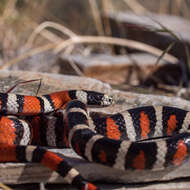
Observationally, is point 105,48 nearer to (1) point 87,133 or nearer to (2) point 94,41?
(2) point 94,41

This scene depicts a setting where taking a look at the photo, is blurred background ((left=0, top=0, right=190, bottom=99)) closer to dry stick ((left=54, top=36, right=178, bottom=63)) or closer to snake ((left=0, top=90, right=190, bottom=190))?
dry stick ((left=54, top=36, right=178, bottom=63))

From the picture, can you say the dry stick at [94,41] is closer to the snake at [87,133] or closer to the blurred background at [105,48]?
the blurred background at [105,48]

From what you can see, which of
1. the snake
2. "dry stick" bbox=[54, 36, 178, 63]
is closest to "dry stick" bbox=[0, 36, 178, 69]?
"dry stick" bbox=[54, 36, 178, 63]

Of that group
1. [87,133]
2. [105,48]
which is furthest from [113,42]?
[87,133]

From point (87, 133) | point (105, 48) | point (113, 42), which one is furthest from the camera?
point (105, 48)

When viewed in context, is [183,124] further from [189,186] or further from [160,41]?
[160,41]

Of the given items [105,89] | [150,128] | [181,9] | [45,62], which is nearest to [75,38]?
[45,62]
